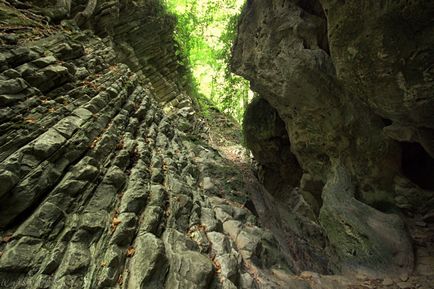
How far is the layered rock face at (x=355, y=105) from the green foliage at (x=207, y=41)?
1032 centimetres

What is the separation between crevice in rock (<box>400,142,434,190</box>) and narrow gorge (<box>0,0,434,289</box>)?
5 centimetres

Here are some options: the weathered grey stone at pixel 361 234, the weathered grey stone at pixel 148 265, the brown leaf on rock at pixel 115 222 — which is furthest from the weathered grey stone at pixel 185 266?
the weathered grey stone at pixel 361 234

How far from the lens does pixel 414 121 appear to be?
7.52 metres

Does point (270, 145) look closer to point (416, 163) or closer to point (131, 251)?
point (416, 163)

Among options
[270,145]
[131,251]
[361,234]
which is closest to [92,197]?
[131,251]

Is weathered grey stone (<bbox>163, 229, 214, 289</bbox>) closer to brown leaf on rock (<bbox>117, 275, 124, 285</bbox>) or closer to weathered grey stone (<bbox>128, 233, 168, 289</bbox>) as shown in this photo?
weathered grey stone (<bbox>128, 233, 168, 289</bbox>)

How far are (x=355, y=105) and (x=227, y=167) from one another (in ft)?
21.2

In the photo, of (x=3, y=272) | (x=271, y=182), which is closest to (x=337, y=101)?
(x=271, y=182)

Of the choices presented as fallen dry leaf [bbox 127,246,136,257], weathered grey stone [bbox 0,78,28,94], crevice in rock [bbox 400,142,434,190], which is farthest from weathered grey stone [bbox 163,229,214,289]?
crevice in rock [bbox 400,142,434,190]

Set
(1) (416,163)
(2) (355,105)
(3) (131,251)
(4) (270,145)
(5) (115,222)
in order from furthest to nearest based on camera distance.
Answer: (4) (270,145) < (1) (416,163) < (2) (355,105) < (5) (115,222) < (3) (131,251)

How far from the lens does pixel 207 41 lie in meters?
27.5

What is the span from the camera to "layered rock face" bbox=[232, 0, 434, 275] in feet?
21.5

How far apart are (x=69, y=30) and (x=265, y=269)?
39.3 feet

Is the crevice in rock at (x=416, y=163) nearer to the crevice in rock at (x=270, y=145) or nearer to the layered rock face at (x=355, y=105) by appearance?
the layered rock face at (x=355, y=105)
